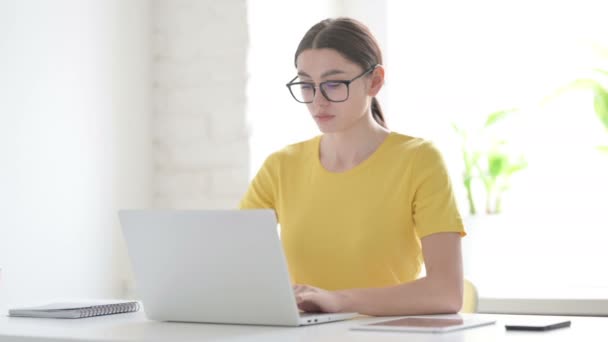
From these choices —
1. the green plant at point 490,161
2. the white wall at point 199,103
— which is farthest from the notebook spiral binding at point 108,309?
the green plant at point 490,161

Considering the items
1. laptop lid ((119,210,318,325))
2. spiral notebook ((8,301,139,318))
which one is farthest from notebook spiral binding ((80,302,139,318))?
laptop lid ((119,210,318,325))

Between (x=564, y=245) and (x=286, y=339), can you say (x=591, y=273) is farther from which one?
(x=286, y=339)

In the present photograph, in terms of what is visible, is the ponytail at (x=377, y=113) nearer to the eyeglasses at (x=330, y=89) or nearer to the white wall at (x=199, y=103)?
the eyeglasses at (x=330, y=89)

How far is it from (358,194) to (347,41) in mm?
311

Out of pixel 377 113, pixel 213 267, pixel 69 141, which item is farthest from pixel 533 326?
pixel 69 141

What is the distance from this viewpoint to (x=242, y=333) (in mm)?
1419

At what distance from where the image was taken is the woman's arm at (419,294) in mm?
1643

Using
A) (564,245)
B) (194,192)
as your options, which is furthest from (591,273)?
(194,192)

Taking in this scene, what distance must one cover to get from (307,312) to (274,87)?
1371 mm

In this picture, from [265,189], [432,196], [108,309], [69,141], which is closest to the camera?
[108,309]

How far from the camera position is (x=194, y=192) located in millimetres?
2887

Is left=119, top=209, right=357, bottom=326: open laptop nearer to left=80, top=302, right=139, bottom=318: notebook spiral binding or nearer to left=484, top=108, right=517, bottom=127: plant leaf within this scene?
left=80, top=302, right=139, bottom=318: notebook spiral binding

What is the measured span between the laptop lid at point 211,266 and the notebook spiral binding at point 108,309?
0.14m

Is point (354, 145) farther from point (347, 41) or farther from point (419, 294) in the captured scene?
point (419, 294)
